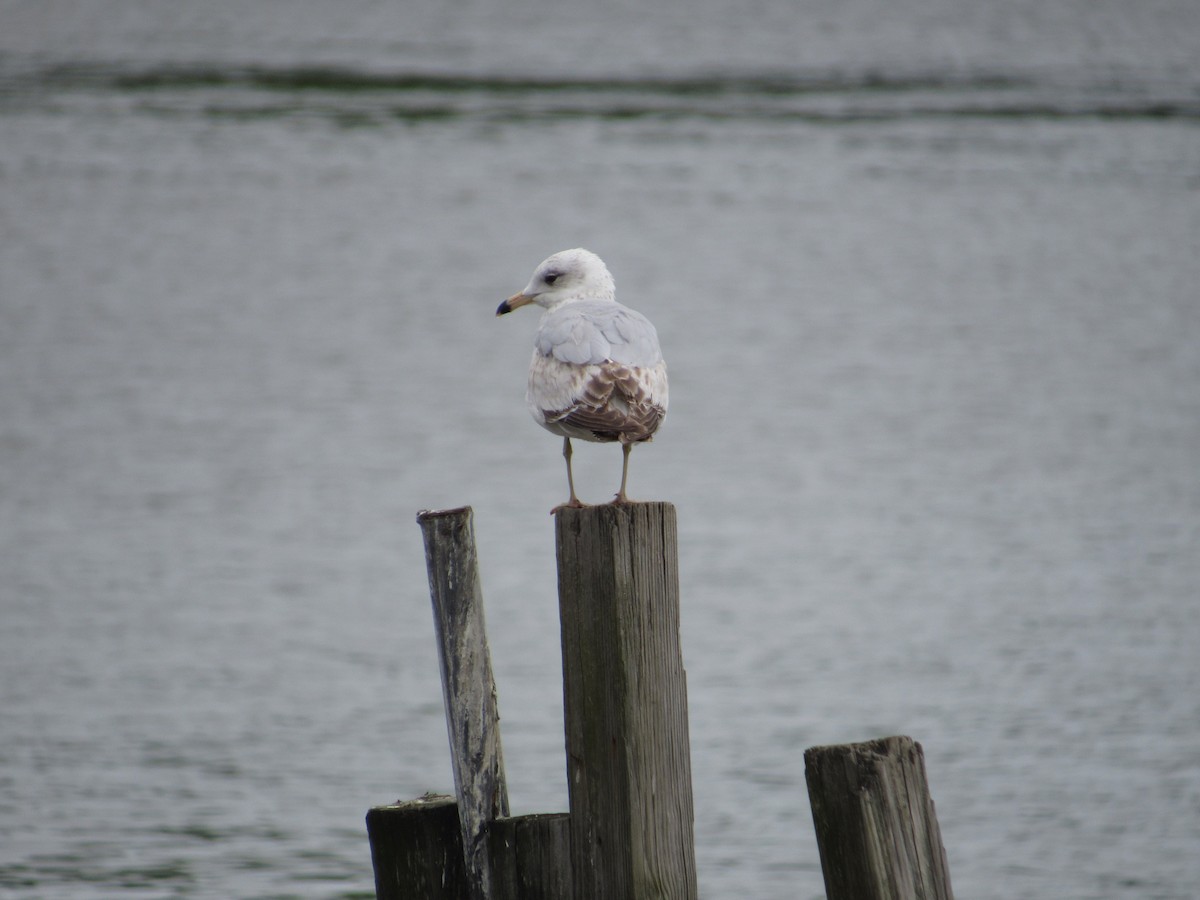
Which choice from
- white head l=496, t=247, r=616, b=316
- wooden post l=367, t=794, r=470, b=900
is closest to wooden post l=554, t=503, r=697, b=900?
wooden post l=367, t=794, r=470, b=900

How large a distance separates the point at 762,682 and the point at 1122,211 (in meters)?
25.4

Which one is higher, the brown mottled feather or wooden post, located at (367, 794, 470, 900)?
the brown mottled feather

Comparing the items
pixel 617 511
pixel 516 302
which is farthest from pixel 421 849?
pixel 516 302

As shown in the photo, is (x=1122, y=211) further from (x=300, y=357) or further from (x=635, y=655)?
(x=635, y=655)

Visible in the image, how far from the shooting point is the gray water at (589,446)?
10867 millimetres

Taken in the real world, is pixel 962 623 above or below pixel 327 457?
below

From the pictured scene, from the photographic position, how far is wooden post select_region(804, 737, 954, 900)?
386 centimetres

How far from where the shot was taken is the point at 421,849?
450 cm

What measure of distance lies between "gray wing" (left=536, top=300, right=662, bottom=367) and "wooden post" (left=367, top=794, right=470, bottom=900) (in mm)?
1279

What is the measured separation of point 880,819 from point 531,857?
35.8 inches

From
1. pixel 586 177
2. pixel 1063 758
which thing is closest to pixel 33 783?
pixel 1063 758

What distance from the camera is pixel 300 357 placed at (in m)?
28.7

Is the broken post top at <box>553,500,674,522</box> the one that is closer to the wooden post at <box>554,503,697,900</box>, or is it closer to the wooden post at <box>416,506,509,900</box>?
the wooden post at <box>554,503,697,900</box>

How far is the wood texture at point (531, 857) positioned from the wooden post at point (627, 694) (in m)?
0.12
